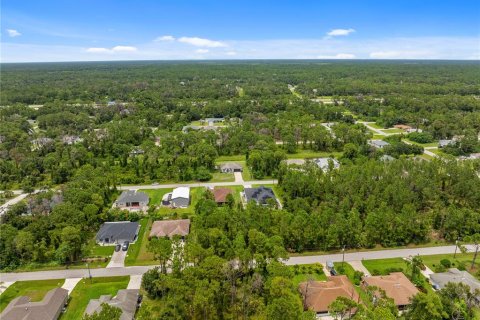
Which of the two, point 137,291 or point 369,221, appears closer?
point 137,291

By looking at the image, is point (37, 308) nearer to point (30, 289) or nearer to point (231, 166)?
point (30, 289)

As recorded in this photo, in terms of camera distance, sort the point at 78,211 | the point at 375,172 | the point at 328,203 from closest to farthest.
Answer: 1. the point at 78,211
2. the point at 328,203
3. the point at 375,172

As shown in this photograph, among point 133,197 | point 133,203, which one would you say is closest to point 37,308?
point 133,203

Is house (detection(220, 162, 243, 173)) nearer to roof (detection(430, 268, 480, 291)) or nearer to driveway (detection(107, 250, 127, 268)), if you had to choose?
driveway (detection(107, 250, 127, 268))

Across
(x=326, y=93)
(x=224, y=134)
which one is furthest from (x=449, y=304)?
(x=326, y=93)

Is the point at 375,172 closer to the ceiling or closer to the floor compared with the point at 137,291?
closer to the ceiling

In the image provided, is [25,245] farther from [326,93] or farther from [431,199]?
[326,93]

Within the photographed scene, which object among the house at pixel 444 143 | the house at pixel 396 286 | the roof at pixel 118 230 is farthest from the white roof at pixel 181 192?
the house at pixel 444 143
